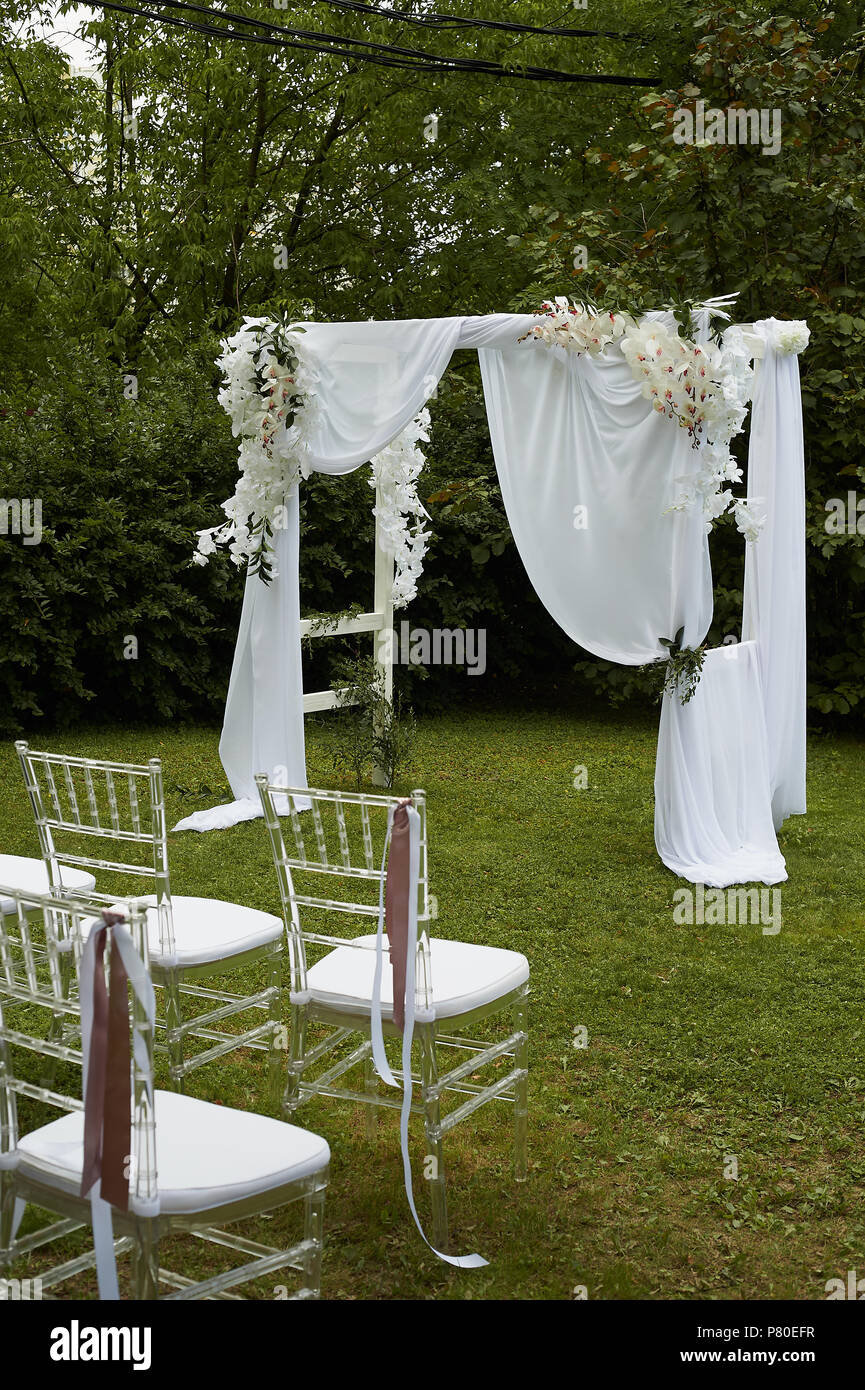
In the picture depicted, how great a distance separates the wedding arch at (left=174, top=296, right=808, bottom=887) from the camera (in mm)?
5137

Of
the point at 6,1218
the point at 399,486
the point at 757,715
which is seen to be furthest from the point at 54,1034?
the point at 399,486

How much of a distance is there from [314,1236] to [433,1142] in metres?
0.53

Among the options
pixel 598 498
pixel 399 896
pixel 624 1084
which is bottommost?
pixel 624 1084

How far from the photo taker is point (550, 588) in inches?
213

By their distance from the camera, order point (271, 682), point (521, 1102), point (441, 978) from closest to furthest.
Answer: point (441, 978), point (521, 1102), point (271, 682)

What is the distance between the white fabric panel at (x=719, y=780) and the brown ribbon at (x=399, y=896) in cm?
285

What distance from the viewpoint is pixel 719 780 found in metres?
5.52

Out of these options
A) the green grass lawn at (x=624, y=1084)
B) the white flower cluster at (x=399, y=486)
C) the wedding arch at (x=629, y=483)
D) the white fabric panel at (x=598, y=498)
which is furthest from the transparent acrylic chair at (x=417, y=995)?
the white flower cluster at (x=399, y=486)

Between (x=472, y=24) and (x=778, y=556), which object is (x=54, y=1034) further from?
(x=472, y=24)

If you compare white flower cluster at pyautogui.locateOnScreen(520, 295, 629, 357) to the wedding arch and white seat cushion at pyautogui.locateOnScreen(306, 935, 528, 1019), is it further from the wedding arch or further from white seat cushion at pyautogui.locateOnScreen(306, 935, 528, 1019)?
white seat cushion at pyautogui.locateOnScreen(306, 935, 528, 1019)

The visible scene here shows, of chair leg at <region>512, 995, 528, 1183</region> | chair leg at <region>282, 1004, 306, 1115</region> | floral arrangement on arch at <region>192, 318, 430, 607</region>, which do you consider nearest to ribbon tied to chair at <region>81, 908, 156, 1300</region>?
chair leg at <region>282, 1004, 306, 1115</region>

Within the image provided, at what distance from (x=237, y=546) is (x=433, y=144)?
795 centimetres

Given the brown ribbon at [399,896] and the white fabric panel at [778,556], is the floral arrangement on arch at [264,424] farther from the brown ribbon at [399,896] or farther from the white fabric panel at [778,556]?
the brown ribbon at [399,896]
